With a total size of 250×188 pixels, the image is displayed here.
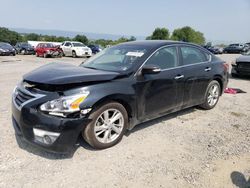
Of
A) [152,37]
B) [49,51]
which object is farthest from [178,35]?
[49,51]

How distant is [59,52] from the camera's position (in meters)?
24.0

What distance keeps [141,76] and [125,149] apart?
1.15m

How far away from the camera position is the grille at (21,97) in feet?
11.1

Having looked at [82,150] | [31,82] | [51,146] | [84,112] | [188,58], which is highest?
[188,58]

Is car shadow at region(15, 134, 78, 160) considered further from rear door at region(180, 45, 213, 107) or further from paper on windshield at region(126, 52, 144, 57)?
rear door at region(180, 45, 213, 107)

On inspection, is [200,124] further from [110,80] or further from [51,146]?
[51,146]

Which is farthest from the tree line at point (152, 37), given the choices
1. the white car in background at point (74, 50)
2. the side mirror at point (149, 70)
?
the side mirror at point (149, 70)

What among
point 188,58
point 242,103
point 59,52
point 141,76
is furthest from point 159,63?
point 59,52

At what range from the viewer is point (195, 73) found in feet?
16.5

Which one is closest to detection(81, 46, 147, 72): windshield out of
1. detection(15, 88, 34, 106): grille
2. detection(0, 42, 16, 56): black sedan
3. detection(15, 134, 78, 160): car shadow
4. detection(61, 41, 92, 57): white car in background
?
detection(15, 88, 34, 106): grille

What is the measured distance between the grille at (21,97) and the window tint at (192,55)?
2.92 metres

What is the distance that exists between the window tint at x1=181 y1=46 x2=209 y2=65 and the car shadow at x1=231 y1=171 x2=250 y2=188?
2298 millimetres

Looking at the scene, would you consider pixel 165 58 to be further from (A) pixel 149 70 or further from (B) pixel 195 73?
(B) pixel 195 73

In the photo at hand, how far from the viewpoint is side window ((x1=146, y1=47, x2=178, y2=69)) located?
4.28m
